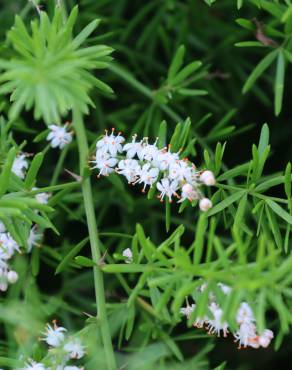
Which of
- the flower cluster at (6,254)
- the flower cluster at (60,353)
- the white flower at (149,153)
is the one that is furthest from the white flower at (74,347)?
the white flower at (149,153)

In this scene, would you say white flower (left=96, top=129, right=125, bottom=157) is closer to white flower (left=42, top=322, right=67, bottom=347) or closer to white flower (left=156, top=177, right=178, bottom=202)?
white flower (left=156, top=177, right=178, bottom=202)

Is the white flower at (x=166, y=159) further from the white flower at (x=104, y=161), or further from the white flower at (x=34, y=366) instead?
the white flower at (x=34, y=366)

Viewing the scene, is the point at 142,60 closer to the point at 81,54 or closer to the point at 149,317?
the point at 149,317

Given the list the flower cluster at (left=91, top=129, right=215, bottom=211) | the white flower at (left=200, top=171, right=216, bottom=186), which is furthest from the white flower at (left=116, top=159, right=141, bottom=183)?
the white flower at (left=200, top=171, right=216, bottom=186)

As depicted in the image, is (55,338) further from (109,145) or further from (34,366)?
(109,145)

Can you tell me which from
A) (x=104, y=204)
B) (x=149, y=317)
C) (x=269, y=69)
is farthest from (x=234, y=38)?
(x=149, y=317)
